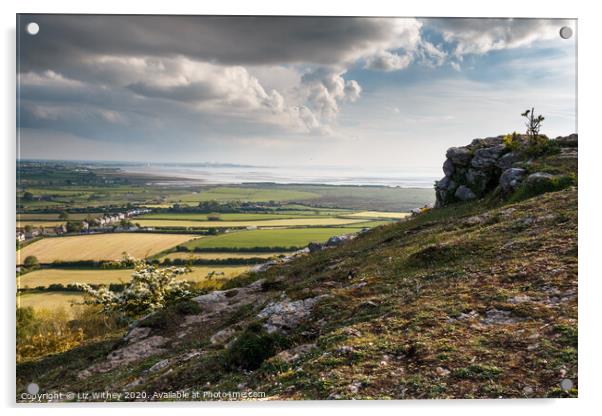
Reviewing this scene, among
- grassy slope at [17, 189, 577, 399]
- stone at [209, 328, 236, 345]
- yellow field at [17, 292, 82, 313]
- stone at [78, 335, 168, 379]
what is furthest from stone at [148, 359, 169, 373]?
yellow field at [17, 292, 82, 313]

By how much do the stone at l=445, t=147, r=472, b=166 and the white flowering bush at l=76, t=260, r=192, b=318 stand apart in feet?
51.8

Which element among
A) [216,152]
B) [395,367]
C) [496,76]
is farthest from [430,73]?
[395,367]

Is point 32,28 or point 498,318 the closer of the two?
point 498,318

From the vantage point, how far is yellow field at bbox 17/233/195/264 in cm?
1314

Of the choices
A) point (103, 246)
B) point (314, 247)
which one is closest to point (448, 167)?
point (314, 247)

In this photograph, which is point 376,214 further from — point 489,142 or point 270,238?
point 489,142

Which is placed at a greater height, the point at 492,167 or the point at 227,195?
the point at 492,167

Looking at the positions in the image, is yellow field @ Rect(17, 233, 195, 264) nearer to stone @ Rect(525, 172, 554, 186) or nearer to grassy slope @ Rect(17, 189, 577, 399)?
grassy slope @ Rect(17, 189, 577, 399)

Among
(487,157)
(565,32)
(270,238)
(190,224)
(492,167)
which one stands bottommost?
(270,238)

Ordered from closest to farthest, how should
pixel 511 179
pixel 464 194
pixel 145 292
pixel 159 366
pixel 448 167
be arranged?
pixel 159 366
pixel 145 292
pixel 511 179
pixel 464 194
pixel 448 167

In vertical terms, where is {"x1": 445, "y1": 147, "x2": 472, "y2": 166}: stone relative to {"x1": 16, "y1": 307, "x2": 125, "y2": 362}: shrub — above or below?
above

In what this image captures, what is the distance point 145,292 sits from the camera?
15266 millimetres

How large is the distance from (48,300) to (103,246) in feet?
8.12

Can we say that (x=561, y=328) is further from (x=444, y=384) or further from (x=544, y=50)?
(x=544, y=50)
